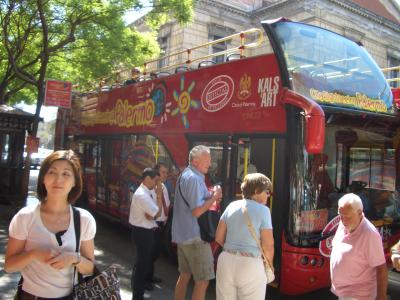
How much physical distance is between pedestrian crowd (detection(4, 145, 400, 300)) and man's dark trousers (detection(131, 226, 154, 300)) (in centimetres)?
1

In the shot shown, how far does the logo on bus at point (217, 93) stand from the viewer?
6.45 meters

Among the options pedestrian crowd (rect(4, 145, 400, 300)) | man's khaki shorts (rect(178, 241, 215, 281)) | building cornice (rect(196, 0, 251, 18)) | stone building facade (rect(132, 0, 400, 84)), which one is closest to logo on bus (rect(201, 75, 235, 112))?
pedestrian crowd (rect(4, 145, 400, 300))

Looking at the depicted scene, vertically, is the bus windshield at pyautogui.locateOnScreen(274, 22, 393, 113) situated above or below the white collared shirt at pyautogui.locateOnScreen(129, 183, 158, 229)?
above

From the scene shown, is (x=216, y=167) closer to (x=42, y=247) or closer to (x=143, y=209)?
(x=143, y=209)

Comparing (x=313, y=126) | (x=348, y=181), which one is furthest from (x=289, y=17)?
(x=313, y=126)

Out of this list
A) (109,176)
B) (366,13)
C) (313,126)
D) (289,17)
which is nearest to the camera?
(313,126)

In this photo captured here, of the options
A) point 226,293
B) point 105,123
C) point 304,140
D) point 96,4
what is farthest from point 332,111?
point 96,4

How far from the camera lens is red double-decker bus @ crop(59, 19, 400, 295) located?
532 cm

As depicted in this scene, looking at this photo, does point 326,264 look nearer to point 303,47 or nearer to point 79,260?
point 303,47

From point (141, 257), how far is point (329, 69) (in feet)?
11.3

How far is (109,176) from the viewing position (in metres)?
10.1

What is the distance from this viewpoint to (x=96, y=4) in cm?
1197

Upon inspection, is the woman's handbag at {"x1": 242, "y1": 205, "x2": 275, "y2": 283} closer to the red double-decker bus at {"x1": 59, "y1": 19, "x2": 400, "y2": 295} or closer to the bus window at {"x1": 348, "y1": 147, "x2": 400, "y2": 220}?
the red double-decker bus at {"x1": 59, "y1": 19, "x2": 400, "y2": 295}

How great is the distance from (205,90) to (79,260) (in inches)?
183
